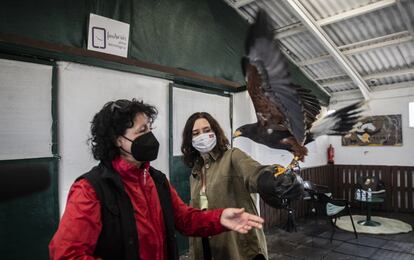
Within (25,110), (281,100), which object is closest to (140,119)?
(281,100)

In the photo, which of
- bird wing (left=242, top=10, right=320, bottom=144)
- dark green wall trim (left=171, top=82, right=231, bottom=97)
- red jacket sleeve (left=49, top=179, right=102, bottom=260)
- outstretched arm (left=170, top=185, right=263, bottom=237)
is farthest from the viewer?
dark green wall trim (left=171, top=82, right=231, bottom=97)

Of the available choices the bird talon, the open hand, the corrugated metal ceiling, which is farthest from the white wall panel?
the corrugated metal ceiling

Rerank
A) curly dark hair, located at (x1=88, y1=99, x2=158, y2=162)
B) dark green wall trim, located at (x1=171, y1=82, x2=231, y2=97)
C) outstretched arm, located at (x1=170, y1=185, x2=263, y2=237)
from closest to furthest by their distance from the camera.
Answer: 1. curly dark hair, located at (x1=88, y1=99, x2=158, y2=162)
2. outstretched arm, located at (x1=170, y1=185, x2=263, y2=237)
3. dark green wall trim, located at (x1=171, y1=82, x2=231, y2=97)

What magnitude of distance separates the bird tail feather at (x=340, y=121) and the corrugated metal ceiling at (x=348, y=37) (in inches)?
101

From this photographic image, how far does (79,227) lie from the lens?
81 centimetres

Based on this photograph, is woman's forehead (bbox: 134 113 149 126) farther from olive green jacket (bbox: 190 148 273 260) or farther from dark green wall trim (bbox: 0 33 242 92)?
dark green wall trim (bbox: 0 33 242 92)

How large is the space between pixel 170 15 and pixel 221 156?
2517 mm

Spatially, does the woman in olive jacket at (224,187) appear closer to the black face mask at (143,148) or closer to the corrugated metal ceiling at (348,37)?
the black face mask at (143,148)

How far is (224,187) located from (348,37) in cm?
391

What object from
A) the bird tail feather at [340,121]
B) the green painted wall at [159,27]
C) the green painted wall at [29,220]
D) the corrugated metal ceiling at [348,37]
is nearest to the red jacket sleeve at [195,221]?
the bird tail feather at [340,121]

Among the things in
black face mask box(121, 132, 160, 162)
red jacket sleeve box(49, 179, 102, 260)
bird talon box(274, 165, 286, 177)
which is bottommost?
red jacket sleeve box(49, 179, 102, 260)

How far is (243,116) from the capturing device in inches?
166

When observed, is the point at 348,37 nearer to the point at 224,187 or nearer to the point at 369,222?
the point at 369,222

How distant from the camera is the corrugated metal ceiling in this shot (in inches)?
145
